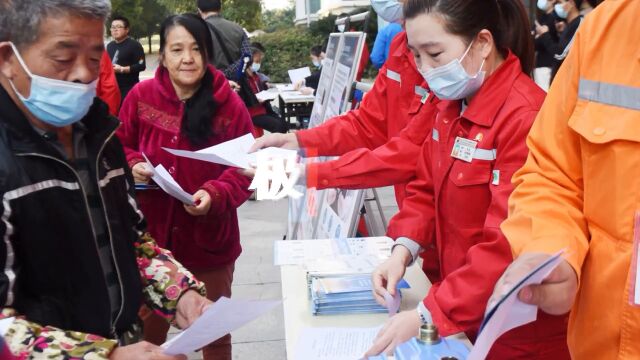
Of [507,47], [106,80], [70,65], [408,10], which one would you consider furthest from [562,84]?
[106,80]

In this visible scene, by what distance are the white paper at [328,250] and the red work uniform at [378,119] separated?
0.75 feet

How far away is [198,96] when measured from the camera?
293 centimetres

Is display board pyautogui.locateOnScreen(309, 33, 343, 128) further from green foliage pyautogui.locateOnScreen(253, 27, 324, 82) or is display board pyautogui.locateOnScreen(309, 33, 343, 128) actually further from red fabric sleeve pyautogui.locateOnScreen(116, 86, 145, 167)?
green foliage pyautogui.locateOnScreen(253, 27, 324, 82)

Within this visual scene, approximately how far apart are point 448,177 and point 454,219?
121mm

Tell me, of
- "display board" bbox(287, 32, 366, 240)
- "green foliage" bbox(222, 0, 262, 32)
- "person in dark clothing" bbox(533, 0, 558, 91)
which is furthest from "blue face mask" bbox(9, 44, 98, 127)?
"green foliage" bbox(222, 0, 262, 32)

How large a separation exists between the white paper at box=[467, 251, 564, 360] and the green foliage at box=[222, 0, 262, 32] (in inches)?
1065

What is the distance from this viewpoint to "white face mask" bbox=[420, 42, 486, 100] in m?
1.92

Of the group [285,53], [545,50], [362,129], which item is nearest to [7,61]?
[362,129]

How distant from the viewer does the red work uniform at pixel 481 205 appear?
1.63 m

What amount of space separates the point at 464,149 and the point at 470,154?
0.03 m

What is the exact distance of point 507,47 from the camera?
6.43 feet

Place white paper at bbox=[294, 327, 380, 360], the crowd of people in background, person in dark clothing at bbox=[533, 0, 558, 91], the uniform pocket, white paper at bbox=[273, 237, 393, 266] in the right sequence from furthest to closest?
person in dark clothing at bbox=[533, 0, 558, 91] < white paper at bbox=[273, 237, 393, 266] < the uniform pocket < white paper at bbox=[294, 327, 380, 360] < the crowd of people in background

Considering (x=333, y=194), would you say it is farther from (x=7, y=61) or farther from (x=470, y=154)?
(x=7, y=61)

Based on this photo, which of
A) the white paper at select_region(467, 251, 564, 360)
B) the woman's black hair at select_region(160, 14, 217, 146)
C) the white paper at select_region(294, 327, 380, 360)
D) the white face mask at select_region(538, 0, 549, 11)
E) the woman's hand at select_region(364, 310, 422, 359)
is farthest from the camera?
the white face mask at select_region(538, 0, 549, 11)
